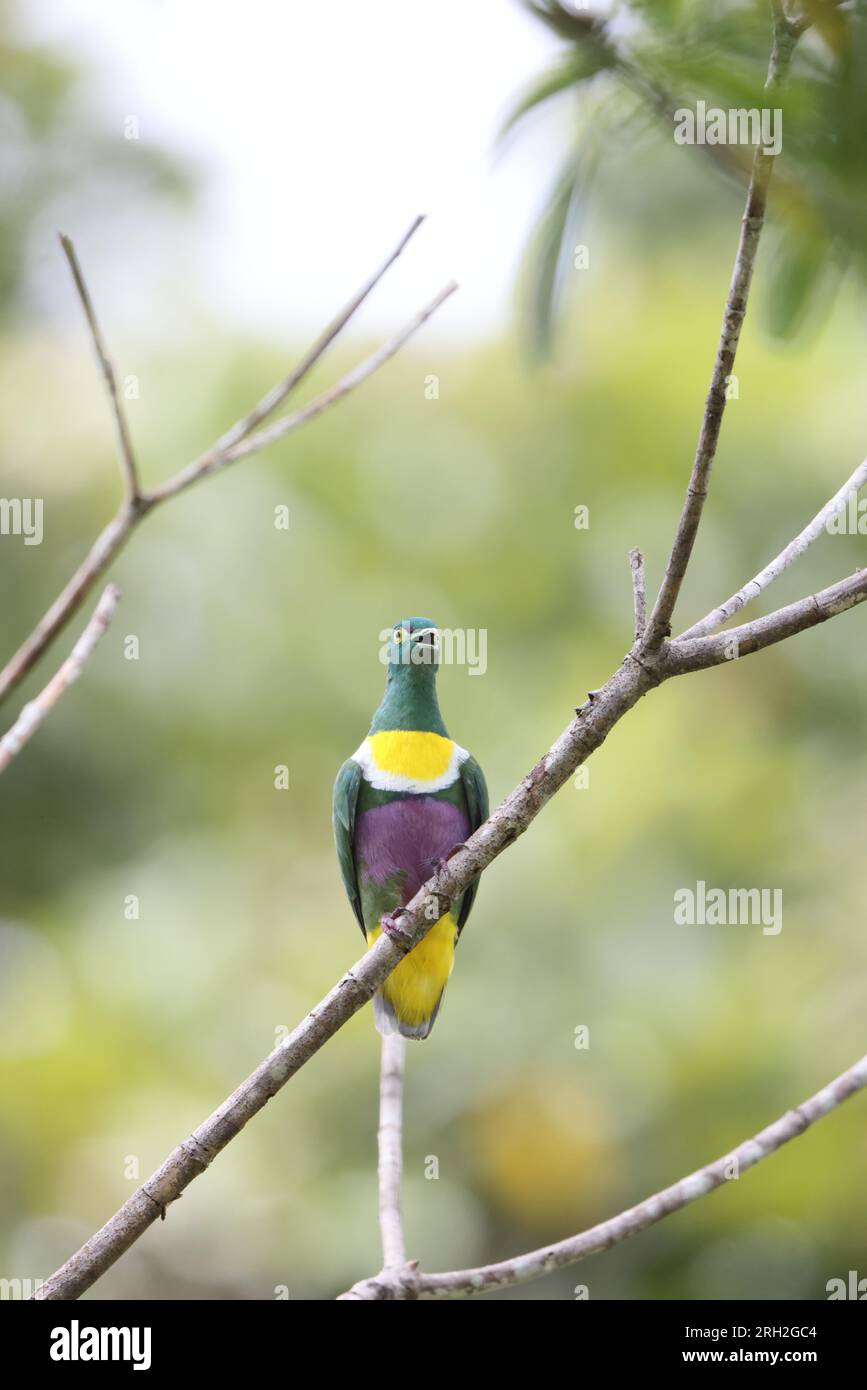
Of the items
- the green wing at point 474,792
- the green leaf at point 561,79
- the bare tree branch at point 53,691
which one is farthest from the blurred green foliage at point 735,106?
the green wing at point 474,792

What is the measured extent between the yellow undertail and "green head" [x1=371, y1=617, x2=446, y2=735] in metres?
0.46

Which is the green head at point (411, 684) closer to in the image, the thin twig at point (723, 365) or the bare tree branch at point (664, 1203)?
the thin twig at point (723, 365)

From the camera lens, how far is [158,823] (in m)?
7.81

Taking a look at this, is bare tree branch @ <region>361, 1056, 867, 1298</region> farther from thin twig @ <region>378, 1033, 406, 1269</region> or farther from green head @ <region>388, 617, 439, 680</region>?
green head @ <region>388, 617, 439, 680</region>

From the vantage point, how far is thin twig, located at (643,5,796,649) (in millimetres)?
1539

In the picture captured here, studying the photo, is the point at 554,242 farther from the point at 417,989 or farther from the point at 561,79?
the point at 417,989

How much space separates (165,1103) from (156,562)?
3.11 meters

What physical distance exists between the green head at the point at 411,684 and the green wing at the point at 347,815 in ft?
0.36

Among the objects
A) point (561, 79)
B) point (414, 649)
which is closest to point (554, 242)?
point (561, 79)

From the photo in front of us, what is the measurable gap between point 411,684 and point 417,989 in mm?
712

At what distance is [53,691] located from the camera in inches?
80.3

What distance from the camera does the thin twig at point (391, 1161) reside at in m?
2.26

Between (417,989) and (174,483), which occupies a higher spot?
(174,483)
